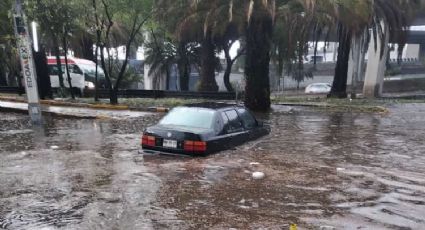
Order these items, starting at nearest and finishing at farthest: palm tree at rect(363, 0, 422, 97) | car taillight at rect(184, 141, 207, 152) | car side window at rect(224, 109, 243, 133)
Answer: car taillight at rect(184, 141, 207, 152) → car side window at rect(224, 109, 243, 133) → palm tree at rect(363, 0, 422, 97)

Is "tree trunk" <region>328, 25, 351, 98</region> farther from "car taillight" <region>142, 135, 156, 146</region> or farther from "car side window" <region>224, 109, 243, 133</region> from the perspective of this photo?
"car taillight" <region>142, 135, 156, 146</region>

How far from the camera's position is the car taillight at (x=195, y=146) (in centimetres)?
1039

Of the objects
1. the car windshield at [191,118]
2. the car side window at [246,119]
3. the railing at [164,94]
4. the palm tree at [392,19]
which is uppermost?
the palm tree at [392,19]

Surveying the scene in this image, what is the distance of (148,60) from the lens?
42.1 metres

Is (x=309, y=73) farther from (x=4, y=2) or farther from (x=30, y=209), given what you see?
(x=30, y=209)

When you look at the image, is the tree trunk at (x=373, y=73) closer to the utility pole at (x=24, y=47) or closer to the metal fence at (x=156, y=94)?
the metal fence at (x=156, y=94)

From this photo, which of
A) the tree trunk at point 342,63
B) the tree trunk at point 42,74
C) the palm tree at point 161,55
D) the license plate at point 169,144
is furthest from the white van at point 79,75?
the license plate at point 169,144

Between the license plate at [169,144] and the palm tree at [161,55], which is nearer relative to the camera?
the license plate at [169,144]

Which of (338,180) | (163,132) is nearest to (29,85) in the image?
(163,132)

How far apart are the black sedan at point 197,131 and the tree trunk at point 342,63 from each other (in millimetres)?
18924

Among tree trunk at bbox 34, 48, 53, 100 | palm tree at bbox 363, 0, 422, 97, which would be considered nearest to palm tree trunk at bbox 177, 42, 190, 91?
tree trunk at bbox 34, 48, 53, 100

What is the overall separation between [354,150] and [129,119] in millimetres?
9340

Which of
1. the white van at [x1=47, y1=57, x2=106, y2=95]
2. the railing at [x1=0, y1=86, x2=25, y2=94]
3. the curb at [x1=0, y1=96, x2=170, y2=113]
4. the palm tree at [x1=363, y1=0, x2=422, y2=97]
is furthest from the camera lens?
the white van at [x1=47, y1=57, x2=106, y2=95]

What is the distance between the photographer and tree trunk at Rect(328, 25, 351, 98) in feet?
98.0
